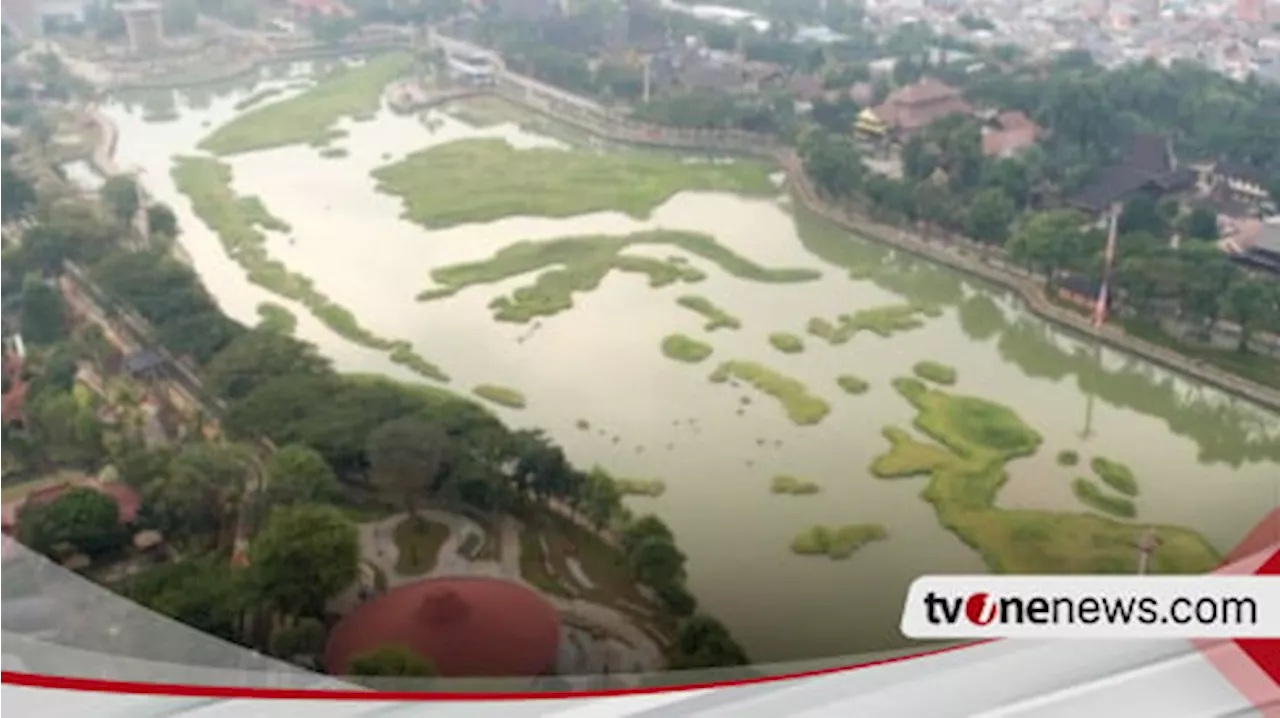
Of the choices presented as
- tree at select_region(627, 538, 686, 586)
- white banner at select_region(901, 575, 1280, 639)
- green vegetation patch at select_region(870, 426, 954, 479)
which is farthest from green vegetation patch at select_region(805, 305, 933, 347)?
white banner at select_region(901, 575, 1280, 639)

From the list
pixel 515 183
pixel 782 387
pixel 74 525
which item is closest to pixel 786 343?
pixel 782 387

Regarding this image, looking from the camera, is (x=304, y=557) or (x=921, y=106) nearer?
(x=304, y=557)

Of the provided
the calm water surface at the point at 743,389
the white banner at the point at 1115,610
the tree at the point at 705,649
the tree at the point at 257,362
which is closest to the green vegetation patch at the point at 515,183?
the calm water surface at the point at 743,389

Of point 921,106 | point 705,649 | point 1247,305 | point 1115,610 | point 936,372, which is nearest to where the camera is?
point 1115,610

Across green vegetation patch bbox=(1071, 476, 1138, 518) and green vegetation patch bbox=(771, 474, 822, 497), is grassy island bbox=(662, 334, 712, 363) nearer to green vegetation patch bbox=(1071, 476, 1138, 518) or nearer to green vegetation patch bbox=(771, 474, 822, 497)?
green vegetation patch bbox=(771, 474, 822, 497)

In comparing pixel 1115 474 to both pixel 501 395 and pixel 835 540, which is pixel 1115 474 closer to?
pixel 835 540

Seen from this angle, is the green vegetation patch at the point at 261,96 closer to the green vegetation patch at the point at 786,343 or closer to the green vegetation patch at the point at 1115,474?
the green vegetation patch at the point at 786,343
